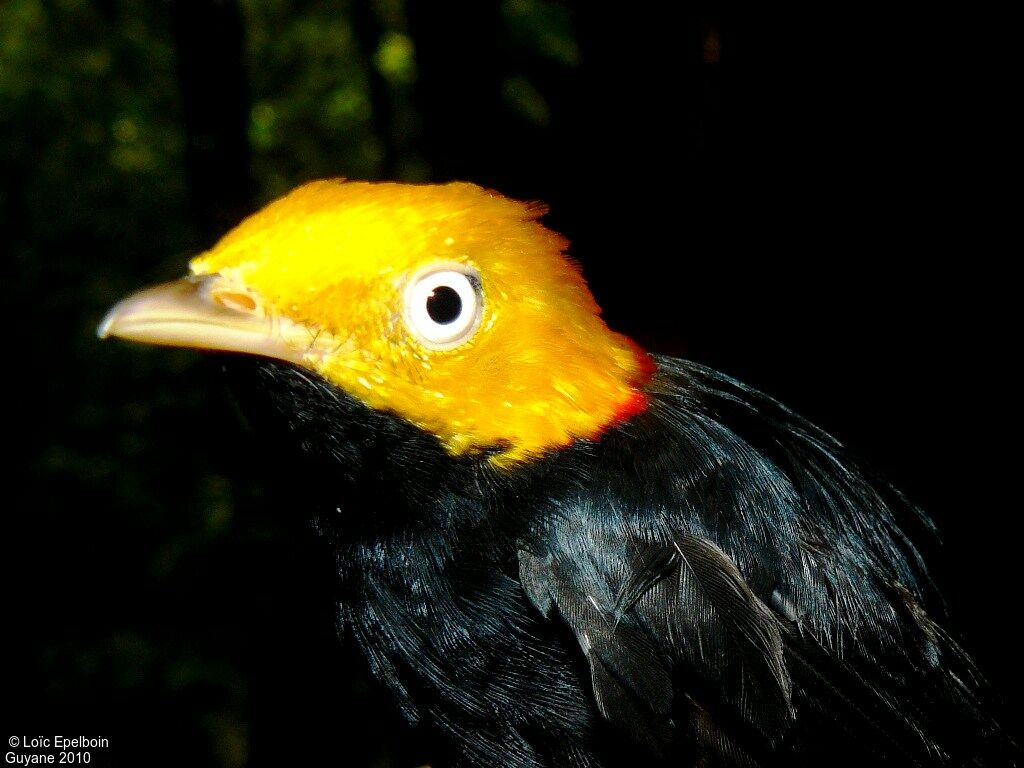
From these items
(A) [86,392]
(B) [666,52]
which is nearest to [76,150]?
(A) [86,392]

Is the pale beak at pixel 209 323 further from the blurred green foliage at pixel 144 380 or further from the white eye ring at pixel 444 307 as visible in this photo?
the blurred green foliage at pixel 144 380

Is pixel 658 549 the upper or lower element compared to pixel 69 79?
lower

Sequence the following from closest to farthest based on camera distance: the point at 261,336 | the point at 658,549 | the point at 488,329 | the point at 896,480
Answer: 1. the point at 261,336
2. the point at 488,329
3. the point at 658,549
4. the point at 896,480

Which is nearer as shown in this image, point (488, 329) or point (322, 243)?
point (322, 243)

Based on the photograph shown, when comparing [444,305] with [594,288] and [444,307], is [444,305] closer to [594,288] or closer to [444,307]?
[444,307]

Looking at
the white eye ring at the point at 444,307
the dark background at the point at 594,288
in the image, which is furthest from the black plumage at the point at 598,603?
the dark background at the point at 594,288

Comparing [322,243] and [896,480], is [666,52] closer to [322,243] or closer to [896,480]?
[896,480]

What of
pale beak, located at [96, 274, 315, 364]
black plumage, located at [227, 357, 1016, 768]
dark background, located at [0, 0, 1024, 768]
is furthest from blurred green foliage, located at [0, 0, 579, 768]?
black plumage, located at [227, 357, 1016, 768]
